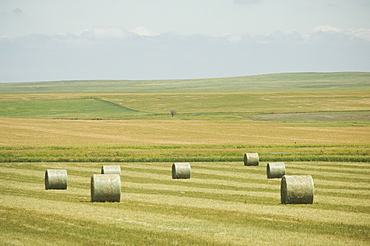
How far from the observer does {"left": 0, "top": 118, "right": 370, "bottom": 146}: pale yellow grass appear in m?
65.8

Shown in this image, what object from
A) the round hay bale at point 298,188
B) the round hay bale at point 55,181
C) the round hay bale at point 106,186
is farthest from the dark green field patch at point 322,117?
the round hay bale at point 106,186

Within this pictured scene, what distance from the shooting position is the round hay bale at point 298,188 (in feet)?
79.0

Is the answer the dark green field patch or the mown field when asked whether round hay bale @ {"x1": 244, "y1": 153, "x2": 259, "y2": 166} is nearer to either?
the mown field

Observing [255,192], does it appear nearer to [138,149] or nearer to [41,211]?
[41,211]

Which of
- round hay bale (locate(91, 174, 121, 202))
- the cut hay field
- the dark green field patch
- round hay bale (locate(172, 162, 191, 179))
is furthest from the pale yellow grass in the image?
round hay bale (locate(91, 174, 121, 202))

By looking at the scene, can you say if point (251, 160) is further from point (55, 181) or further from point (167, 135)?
point (167, 135)

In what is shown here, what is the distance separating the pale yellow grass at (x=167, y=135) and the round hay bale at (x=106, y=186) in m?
38.8

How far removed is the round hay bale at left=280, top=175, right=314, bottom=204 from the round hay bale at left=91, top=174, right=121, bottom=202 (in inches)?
270

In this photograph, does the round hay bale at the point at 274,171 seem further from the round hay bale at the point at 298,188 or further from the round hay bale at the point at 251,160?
the round hay bale at the point at 298,188

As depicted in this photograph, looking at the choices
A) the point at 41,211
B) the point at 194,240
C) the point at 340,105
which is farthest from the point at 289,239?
the point at 340,105

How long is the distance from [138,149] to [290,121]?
169 feet

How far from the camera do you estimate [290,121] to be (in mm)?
104000

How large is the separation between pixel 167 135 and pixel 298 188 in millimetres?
52002

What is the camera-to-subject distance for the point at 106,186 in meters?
24.2
